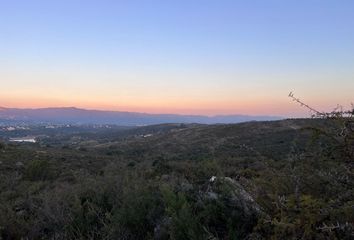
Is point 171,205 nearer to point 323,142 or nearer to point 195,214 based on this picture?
point 195,214

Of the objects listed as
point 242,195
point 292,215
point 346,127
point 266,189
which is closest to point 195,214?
point 242,195

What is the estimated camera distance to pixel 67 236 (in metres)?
5.97

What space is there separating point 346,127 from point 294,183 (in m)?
0.86

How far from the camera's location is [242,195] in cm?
507

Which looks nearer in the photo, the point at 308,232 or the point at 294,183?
the point at 308,232

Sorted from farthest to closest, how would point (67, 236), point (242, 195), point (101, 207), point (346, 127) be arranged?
point (101, 207) < point (67, 236) < point (242, 195) < point (346, 127)

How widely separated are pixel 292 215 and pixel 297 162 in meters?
1.03

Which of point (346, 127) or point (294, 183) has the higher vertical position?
point (346, 127)

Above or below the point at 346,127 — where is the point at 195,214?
below

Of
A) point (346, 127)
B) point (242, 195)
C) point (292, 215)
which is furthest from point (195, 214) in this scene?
point (346, 127)

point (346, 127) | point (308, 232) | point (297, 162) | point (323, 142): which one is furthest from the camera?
point (297, 162)

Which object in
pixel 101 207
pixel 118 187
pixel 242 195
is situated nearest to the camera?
pixel 242 195

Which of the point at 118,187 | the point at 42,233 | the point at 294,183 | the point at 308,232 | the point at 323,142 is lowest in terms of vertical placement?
the point at 42,233

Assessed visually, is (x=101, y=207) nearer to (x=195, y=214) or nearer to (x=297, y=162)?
(x=195, y=214)
